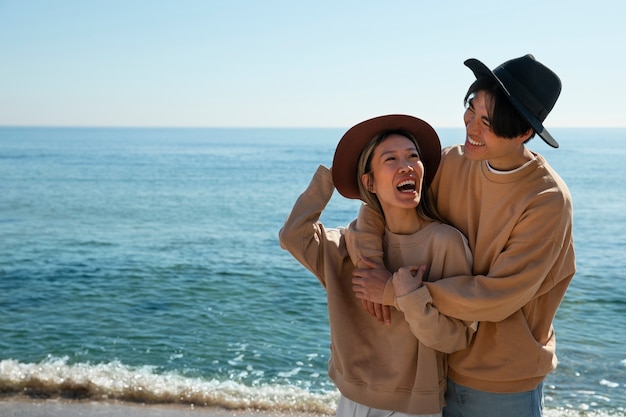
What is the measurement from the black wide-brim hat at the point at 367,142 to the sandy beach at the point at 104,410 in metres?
3.32

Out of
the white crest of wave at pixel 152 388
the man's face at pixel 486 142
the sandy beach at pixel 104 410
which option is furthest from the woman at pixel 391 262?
the white crest of wave at pixel 152 388

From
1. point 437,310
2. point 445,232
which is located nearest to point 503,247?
point 445,232

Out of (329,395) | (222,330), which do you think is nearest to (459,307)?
(329,395)

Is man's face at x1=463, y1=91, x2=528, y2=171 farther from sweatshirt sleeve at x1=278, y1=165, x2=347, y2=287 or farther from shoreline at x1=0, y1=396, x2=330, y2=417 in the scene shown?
shoreline at x1=0, y1=396, x2=330, y2=417

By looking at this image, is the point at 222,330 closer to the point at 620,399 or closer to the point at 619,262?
the point at 620,399

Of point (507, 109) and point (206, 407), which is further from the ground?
point (507, 109)

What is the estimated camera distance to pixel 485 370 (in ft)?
8.80

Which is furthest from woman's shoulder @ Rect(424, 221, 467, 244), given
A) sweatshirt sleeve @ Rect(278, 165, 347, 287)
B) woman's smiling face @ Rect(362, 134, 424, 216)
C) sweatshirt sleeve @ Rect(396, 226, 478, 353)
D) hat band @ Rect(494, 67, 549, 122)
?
hat band @ Rect(494, 67, 549, 122)

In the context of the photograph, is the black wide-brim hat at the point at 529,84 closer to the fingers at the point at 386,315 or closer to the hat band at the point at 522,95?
the hat band at the point at 522,95

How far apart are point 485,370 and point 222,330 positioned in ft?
24.1

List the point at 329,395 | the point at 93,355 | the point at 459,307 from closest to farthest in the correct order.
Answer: the point at 459,307 → the point at 329,395 → the point at 93,355

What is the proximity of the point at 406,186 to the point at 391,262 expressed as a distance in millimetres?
→ 317

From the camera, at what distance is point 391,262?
278 cm

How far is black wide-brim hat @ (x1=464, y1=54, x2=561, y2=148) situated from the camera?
254 cm
